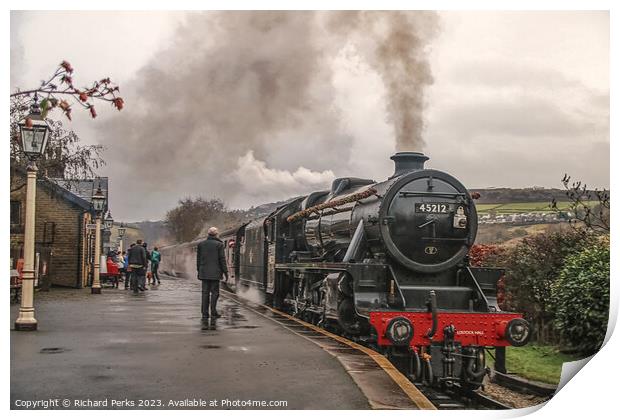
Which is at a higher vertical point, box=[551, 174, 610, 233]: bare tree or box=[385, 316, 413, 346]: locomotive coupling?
box=[551, 174, 610, 233]: bare tree

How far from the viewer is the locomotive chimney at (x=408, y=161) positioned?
32.6ft

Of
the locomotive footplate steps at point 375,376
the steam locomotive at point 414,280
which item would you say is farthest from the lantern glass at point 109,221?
the locomotive footplate steps at point 375,376

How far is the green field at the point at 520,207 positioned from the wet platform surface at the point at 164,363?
116 inches

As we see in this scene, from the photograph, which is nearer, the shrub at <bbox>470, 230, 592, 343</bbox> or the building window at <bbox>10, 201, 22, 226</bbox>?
the building window at <bbox>10, 201, 22, 226</bbox>

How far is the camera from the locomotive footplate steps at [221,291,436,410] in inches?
268

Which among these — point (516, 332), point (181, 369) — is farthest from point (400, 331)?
point (181, 369)

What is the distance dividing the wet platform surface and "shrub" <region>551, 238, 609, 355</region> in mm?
3256

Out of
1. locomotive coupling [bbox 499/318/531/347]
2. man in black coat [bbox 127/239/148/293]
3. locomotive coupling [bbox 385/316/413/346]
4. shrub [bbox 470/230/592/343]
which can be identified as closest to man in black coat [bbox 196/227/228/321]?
locomotive coupling [bbox 385/316/413/346]

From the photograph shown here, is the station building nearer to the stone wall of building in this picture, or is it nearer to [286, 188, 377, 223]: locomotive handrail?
the stone wall of building

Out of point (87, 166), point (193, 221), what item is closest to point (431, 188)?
point (87, 166)

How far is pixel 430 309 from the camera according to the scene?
8641mm

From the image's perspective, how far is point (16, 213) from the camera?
9039 mm

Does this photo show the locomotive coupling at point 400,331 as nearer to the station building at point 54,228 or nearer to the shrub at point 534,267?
the shrub at point 534,267

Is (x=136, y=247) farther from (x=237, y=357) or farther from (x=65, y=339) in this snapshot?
(x=237, y=357)
